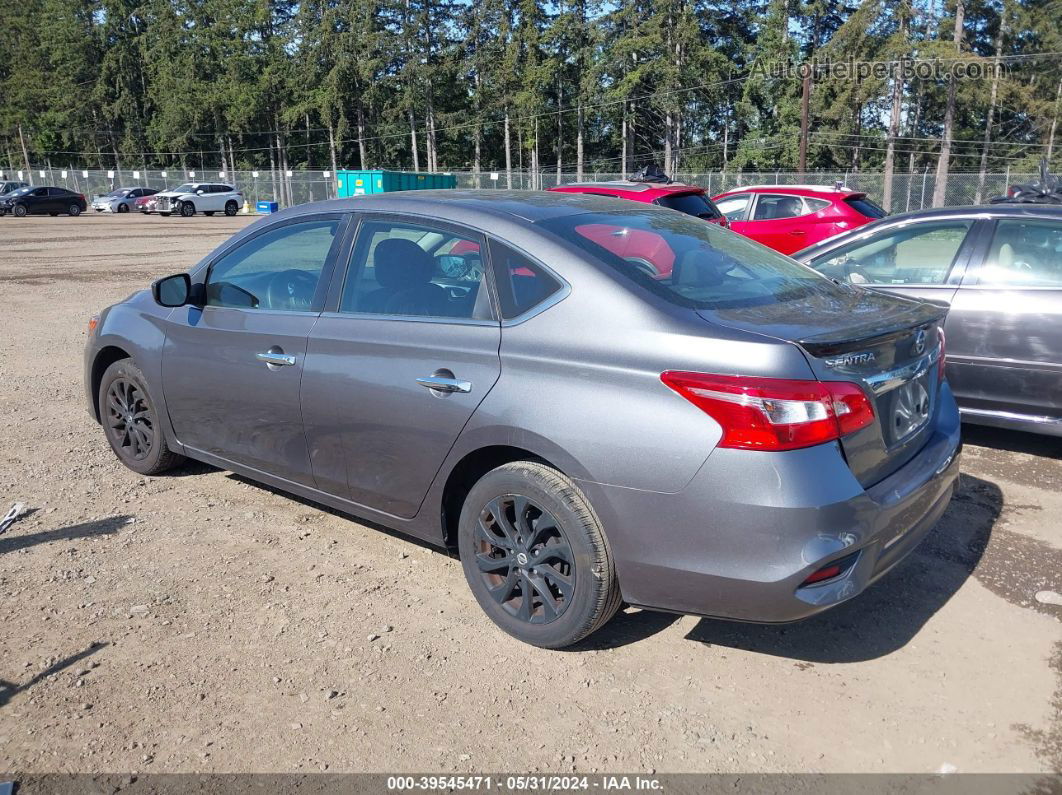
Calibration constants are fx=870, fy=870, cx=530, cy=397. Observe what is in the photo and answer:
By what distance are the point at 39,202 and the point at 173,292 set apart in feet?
142

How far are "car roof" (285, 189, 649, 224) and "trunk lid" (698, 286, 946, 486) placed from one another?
38.1 inches

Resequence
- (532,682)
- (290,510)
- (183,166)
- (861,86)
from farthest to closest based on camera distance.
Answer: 1. (183,166)
2. (861,86)
3. (290,510)
4. (532,682)

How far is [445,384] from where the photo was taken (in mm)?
3350

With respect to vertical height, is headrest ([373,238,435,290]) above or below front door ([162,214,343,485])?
above

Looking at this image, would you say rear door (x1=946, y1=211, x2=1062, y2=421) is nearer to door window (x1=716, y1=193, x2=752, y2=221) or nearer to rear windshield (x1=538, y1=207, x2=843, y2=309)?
rear windshield (x1=538, y1=207, x2=843, y2=309)

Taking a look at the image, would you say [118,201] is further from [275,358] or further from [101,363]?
[275,358]

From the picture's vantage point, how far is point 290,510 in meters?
4.67

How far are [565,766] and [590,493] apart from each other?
87 centimetres

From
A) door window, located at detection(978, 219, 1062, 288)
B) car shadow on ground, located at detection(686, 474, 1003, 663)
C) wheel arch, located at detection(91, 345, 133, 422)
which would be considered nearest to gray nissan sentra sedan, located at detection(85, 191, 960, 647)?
car shadow on ground, located at detection(686, 474, 1003, 663)

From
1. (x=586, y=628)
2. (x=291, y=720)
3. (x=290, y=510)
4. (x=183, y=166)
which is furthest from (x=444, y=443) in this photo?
(x=183, y=166)

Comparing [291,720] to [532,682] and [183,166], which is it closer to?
[532,682]

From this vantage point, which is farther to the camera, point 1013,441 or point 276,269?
point 1013,441

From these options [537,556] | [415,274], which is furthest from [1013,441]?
[415,274]

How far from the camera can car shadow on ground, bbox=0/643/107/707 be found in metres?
3.04
